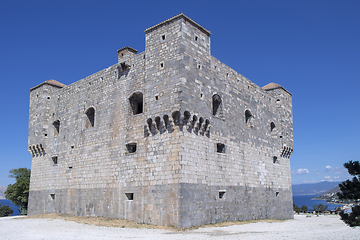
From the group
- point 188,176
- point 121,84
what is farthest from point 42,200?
point 188,176

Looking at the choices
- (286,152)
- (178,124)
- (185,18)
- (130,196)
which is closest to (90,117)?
(130,196)

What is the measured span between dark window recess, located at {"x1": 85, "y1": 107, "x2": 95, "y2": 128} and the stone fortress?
0.07m

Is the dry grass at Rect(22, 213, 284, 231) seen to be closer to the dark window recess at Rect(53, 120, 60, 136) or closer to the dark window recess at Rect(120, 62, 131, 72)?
the dark window recess at Rect(53, 120, 60, 136)

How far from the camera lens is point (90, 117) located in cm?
2162

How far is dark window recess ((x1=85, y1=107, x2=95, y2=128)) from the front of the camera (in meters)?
21.3

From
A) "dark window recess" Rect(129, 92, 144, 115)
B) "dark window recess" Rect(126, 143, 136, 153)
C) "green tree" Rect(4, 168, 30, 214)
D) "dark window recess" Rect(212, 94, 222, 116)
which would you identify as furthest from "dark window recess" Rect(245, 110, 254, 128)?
"green tree" Rect(4, 168, 30, 214)

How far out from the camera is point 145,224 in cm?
1560

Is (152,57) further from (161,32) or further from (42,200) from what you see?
(42,200)

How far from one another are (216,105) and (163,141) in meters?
4.95

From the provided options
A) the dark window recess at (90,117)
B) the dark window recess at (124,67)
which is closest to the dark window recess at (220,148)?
the dark window recess at (124,67)

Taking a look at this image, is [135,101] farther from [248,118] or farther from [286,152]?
[286,152]

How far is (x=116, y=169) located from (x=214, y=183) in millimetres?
5730

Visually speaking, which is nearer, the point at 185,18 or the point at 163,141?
the point at 163,141

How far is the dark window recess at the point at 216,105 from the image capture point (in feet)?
61.5
